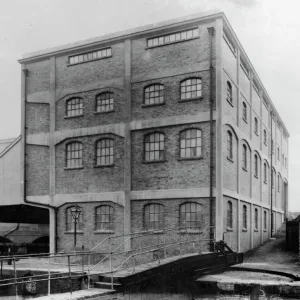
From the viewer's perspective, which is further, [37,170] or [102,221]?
[37,170]

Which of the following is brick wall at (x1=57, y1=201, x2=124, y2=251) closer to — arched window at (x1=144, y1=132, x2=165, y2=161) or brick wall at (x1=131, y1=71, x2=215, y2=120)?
arched window at (x1=144, y1=132, x2=165, y2=161)

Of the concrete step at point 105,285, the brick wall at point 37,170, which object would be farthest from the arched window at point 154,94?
the concrete step at point 105,285

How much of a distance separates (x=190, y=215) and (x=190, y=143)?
3198 mm

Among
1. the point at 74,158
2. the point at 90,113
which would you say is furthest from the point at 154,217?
the point at 90,113

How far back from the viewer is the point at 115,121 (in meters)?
22.7

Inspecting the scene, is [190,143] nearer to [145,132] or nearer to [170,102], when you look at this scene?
[170,102]

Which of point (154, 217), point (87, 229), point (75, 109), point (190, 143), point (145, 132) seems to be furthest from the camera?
point (75, 109)

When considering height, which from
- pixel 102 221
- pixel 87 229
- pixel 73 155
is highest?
pixel 73 155

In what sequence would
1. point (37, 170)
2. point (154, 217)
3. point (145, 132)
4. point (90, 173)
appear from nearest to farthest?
point (154, 217), point (145, 132), point (90, 173), point (37, 170)

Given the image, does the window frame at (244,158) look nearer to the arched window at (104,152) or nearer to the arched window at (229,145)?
the arched window at (229,145)

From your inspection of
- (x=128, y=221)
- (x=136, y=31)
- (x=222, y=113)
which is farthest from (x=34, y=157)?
(x=222, y=113)

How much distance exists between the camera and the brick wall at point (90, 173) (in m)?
22.3

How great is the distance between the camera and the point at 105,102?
23.2 metres

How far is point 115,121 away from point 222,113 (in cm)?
545
